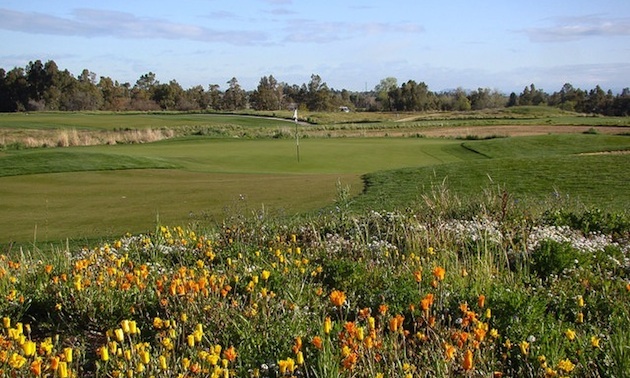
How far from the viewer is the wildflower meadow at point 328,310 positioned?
140 inches

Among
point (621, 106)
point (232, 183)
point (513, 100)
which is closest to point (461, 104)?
point (513, 100)

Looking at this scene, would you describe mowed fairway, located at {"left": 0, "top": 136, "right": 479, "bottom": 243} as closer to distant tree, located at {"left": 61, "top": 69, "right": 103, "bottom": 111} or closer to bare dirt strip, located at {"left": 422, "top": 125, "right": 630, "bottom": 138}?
bare dirt strip, located at {"left": 422, "top": 125, "right": 630, "bottom": 138}

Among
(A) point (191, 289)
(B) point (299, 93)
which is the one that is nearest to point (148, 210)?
(A) point (191, 289)

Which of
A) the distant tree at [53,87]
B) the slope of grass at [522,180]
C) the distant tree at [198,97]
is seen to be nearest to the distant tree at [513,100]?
the distant tree at [198,97]

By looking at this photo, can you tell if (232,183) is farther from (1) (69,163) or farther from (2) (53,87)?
(2) (53,87)

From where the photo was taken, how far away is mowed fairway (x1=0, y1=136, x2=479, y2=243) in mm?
11789

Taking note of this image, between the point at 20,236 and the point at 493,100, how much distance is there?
12357cm

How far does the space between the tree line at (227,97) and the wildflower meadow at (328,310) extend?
315ft

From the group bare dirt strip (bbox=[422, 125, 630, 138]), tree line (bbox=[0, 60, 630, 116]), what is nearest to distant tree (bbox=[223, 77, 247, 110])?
tree line (bbox=[0, 60, 630, 116])

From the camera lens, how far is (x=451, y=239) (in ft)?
23.6

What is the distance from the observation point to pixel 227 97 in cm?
12112

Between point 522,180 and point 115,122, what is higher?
point 522,180

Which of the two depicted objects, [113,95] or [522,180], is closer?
[522,180]

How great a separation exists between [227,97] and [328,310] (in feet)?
390
